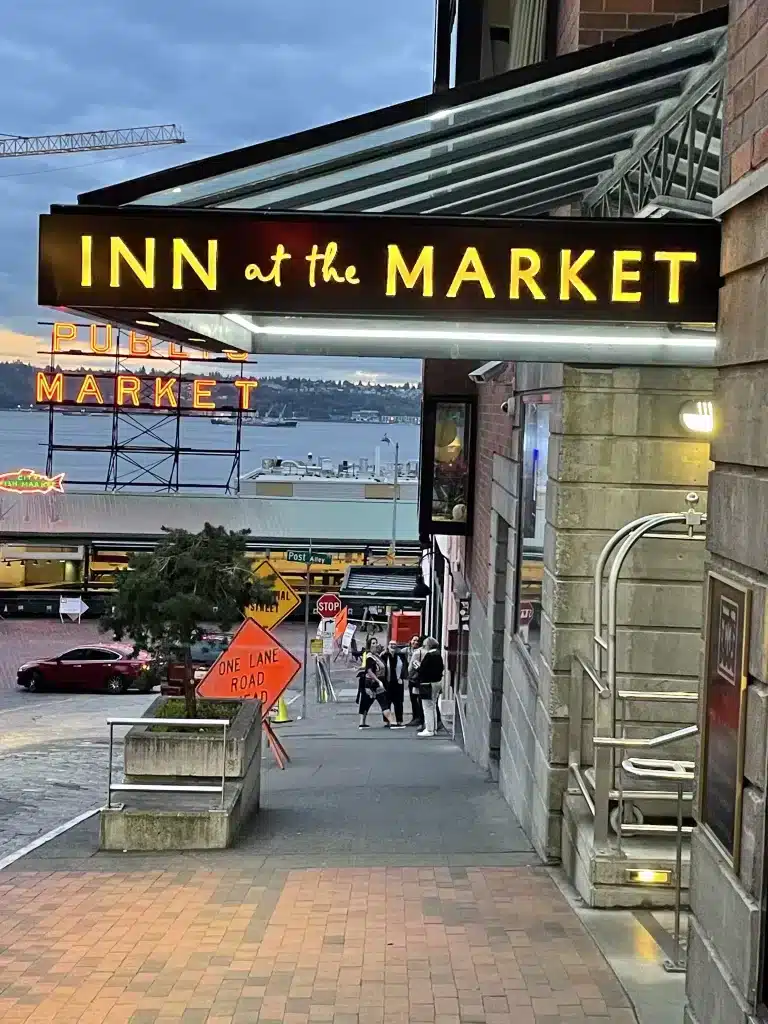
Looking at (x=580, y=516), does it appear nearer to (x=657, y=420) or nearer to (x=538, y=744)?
(x=657, y=420)

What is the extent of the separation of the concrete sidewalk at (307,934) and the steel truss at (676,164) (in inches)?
154

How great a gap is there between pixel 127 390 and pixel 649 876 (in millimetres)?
45731

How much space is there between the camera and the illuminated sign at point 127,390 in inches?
1955

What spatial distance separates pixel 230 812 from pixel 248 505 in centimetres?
3825

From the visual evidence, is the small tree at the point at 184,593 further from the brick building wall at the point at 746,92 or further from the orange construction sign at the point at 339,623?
the orange construction sign at the point at 339,623

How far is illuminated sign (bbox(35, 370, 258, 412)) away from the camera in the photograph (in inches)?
1955

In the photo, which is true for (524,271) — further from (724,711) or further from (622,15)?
(622,15)

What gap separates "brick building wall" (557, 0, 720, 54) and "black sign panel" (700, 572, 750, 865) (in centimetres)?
594

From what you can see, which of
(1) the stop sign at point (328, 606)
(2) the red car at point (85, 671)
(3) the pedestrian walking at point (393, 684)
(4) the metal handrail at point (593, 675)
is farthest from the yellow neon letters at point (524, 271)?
(2) the red car at point (85, 671)

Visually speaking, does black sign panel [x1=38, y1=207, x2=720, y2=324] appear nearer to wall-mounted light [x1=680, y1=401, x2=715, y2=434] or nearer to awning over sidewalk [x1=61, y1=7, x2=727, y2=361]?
awning over sidewalk [x1=61, y1=7, x2=727, y2=361]

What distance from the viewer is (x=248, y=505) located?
47.1 metres

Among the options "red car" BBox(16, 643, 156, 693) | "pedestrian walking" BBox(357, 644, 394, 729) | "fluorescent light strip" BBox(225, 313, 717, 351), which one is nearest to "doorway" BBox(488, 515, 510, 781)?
"pedestrian walking" BBox(357, 644, 394, 729)

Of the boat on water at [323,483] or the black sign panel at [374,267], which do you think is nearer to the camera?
the black sign panel at [374,267]

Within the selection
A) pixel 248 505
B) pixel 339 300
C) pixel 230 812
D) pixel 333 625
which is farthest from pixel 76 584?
pixel 339 300
